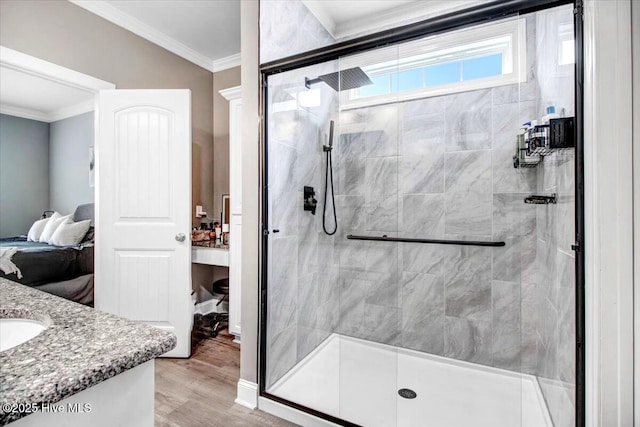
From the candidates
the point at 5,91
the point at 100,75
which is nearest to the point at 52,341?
the point at 100,75

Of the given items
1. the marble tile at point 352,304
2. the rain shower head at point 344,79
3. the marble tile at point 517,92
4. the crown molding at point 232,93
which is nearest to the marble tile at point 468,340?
the marble tile at point 352,304

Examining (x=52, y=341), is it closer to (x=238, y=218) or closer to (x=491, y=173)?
(x=238, y=218)

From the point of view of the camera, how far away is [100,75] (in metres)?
2.55

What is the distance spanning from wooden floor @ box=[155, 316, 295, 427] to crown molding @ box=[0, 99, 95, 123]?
2.28m

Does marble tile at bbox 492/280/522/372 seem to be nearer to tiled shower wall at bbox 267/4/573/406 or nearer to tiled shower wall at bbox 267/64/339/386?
tiled shower wall at bbox 267/4/573/406

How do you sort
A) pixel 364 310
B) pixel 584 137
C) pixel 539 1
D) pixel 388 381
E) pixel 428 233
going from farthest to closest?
pixel 364 310 < pixel 428 233 < pixel 388 381 < pixel 539 1 < pixel 584 137

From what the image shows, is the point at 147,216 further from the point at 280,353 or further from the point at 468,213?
the point at 468,213

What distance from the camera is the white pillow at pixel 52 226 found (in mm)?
2779

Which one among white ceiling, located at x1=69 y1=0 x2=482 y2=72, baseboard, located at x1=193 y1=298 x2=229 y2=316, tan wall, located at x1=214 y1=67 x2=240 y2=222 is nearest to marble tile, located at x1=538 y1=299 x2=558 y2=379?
white ceiling, located at x1=69 y1=0 x2=482 y2=72

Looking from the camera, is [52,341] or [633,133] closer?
[52,341]

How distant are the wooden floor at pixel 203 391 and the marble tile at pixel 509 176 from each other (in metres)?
1.92

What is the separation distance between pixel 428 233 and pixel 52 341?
2146mm

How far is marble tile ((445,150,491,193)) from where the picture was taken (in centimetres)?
212

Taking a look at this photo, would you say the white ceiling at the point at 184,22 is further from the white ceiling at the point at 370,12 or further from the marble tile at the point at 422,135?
the marble tile at the point at 422,135
